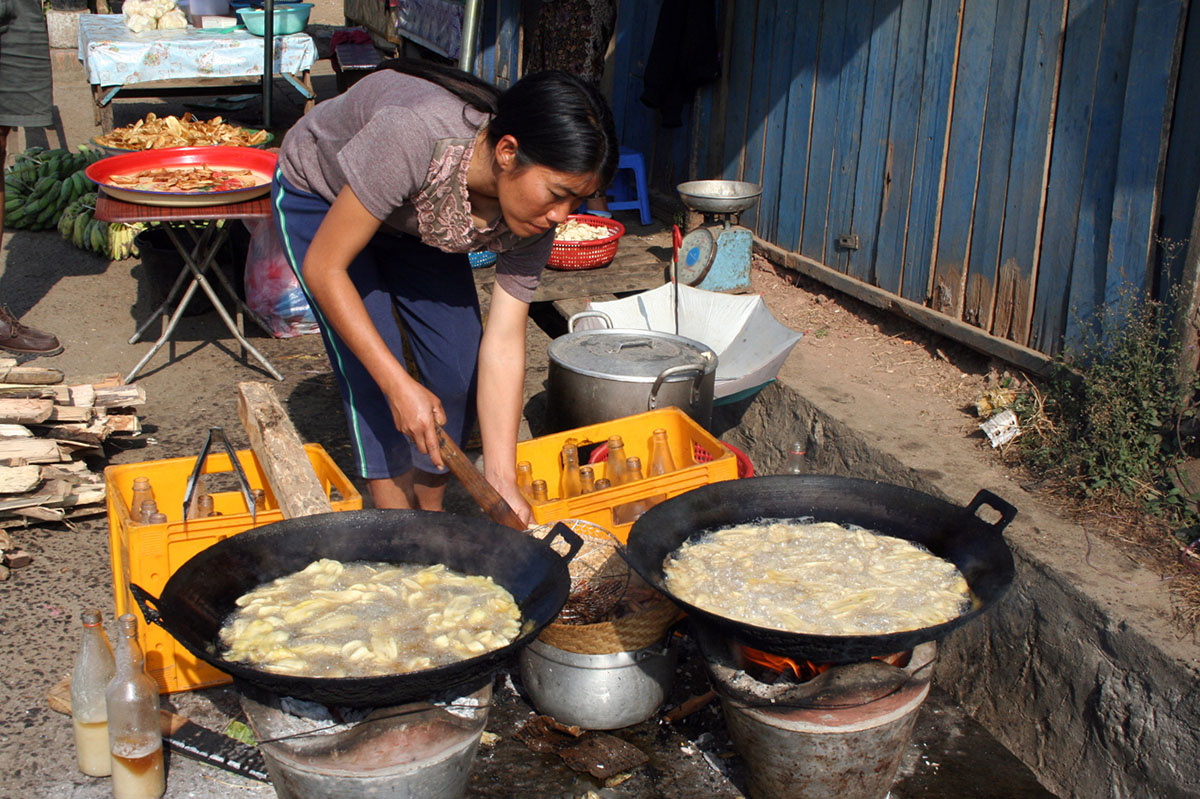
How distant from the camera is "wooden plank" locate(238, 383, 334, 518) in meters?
2.91

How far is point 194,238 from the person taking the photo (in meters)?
5.78

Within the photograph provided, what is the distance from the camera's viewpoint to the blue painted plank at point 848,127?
5293 mm

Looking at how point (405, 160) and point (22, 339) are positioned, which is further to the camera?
point (22, 339)

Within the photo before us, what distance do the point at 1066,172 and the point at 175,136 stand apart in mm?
5926

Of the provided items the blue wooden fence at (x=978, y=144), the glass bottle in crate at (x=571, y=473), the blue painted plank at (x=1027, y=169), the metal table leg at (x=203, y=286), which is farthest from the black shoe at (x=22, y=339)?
the blue painted plank at (x=1027, y=169)

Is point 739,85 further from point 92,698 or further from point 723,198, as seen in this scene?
point 92,698

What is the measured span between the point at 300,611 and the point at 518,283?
1.24 meters

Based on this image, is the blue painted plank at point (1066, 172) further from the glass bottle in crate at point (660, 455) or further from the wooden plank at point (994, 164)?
the glass bottle in crate at point (660, 455)

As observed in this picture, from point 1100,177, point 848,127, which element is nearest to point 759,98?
point 848,127

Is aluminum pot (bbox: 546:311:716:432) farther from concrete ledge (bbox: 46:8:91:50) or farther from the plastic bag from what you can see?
concrete ledge (bbox: 46:8:91:50)

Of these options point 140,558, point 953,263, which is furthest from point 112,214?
point 953,263

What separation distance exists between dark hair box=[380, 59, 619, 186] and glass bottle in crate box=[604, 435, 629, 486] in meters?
1.40

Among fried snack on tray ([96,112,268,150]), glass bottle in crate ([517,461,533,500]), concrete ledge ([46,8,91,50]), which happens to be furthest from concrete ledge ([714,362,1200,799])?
concrete ledge ([46,8,91,50])

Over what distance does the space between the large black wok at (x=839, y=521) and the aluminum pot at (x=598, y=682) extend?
1.35ft
